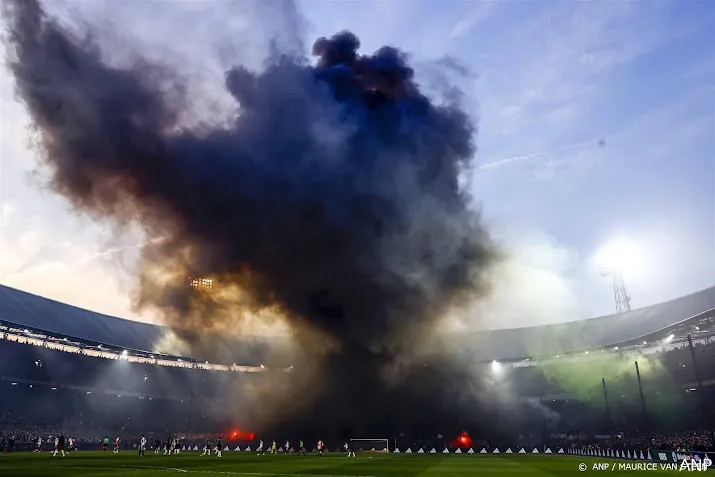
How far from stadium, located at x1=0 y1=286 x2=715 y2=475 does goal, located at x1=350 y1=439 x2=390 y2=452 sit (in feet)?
0.55

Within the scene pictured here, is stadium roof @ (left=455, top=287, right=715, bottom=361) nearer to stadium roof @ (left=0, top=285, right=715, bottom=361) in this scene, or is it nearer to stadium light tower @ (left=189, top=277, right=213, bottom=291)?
stadium roof @ (left=0, top=285, right=715, bottom=361)

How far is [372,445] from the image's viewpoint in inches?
2633

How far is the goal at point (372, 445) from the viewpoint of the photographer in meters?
65.9

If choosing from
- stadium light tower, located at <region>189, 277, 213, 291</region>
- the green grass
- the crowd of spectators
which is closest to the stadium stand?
the crowd of spectators

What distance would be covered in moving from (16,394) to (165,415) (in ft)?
84.8

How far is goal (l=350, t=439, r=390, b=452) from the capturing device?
65938 mm

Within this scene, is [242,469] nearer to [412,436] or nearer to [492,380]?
[412,436]

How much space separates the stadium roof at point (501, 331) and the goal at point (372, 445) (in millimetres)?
15835

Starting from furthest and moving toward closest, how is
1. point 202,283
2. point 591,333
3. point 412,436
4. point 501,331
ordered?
point 501,331 → point 591,333 → point 412,436 → point 202,283

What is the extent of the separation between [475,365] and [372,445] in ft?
91.4

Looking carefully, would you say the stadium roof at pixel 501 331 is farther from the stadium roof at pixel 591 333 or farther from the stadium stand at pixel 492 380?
the stadium stand at pixel 492 380

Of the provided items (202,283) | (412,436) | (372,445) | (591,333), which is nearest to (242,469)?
(202,283)

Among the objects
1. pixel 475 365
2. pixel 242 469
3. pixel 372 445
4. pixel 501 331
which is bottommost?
pixel 372 445

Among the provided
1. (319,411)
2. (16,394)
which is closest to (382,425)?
(319,411)
